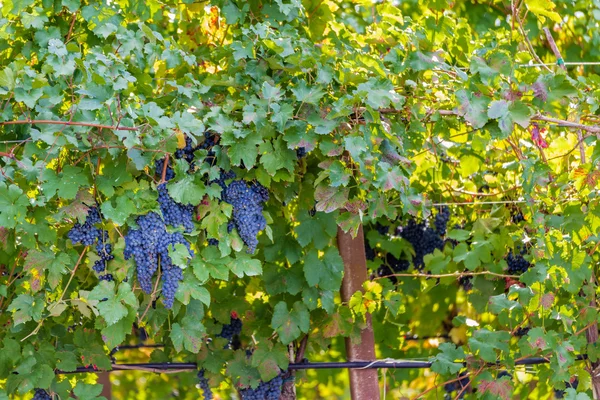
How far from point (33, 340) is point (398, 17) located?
1625 millimetres

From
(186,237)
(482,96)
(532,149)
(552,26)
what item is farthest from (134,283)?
(552,26)

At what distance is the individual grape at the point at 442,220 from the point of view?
368 centimetres

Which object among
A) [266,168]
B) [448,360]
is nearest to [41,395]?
[266,168]

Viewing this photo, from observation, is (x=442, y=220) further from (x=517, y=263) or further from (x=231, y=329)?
(x=231, y=329)

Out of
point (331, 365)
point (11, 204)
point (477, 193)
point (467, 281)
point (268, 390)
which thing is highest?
point (11, 204)

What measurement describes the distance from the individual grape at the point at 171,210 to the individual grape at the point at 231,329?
0.96m

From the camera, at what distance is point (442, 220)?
368 cm

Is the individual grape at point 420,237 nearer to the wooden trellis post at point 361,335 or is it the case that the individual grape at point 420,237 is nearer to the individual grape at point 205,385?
the wooden trellis post at point 361,335

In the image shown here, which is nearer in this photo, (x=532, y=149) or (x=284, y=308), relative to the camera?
(x=284, y=308)

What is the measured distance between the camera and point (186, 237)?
2406 mm

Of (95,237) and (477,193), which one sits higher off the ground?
(95,237)

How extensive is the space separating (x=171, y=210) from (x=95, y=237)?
231 mm

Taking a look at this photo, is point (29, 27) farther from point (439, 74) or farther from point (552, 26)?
point (552, 26)

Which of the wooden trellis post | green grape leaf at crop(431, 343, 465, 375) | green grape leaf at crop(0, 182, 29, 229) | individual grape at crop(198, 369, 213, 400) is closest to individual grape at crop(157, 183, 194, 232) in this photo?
green grape leaf at crop(0, 182, 29, 229)
